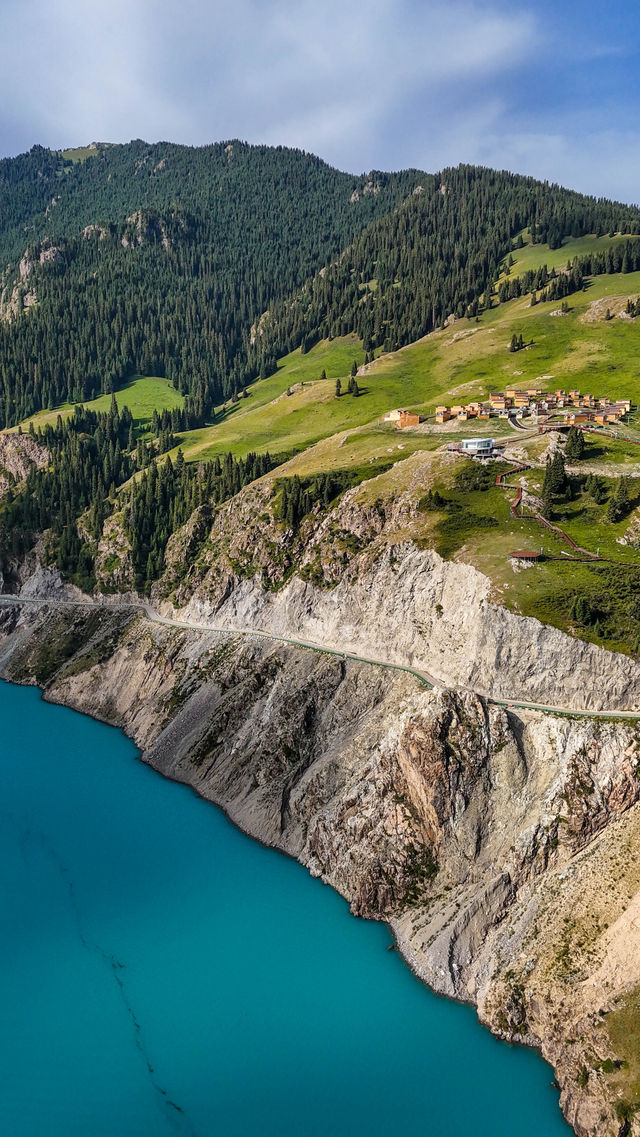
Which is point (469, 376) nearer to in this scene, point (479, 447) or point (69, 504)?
point (479, 447)

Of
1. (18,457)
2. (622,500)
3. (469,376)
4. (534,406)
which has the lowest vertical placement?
(622,500)

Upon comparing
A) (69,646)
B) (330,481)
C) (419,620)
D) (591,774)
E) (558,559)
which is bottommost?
(69,646)

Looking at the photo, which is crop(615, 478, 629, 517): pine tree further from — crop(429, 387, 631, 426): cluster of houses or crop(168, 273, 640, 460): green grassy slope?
crop(168, 273, 640, 460): green grassy slope

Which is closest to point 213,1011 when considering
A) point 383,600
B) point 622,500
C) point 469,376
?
point 383,600

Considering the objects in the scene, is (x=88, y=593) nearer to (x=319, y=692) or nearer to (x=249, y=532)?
(x=249, y=532)

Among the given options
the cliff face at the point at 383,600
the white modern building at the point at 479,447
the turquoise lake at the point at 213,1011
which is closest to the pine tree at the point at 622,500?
the white modern building at the point at 479,447

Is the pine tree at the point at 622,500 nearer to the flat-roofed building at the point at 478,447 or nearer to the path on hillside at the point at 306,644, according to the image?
the flat-roofed building at the point at 478,447

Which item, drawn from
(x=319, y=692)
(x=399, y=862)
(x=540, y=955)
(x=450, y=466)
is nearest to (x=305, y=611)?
(x=319, y=692)
